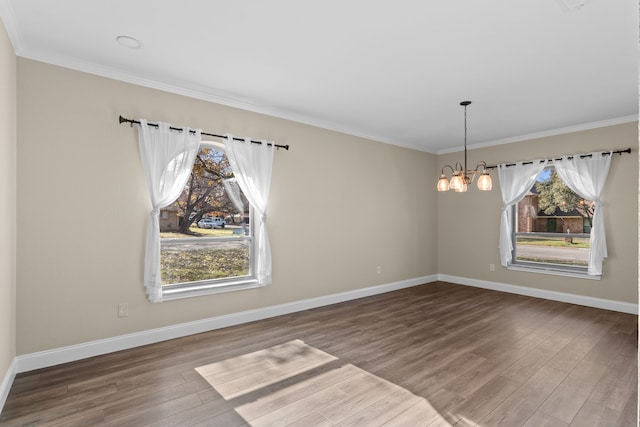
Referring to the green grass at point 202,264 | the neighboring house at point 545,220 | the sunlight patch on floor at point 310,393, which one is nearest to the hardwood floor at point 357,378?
→ the sunlight patch on floor at point 310,393

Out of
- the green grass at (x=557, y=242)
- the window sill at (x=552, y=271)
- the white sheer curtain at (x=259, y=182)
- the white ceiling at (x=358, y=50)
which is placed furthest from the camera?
the green grass at (x=557, y=242)

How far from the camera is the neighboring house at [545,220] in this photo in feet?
17.2

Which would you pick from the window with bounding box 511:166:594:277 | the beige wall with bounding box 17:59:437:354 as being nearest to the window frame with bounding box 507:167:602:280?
the window with bounding box 511:166:594:277

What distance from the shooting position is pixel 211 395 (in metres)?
2.51

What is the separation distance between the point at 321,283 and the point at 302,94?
2680mm

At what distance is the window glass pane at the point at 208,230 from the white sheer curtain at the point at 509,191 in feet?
14.4

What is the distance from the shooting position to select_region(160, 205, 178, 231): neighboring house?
373 centimetres

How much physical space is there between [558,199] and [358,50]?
14.9 ft

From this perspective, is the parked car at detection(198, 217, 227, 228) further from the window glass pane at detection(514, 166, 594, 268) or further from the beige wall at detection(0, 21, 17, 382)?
the window glass pane at detection(514, 166, 594, 268)

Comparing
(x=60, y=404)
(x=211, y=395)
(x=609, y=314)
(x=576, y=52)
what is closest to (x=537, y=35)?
(x=576, y=52)

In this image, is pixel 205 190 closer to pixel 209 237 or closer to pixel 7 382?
pixel 209 237

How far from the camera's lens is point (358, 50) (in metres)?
2.92

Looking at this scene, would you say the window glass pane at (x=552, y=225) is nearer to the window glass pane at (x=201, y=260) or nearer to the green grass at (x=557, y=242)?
the green grass at (x=557, y=242)

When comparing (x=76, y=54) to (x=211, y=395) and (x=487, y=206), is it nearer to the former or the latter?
(x=211, y=395)
